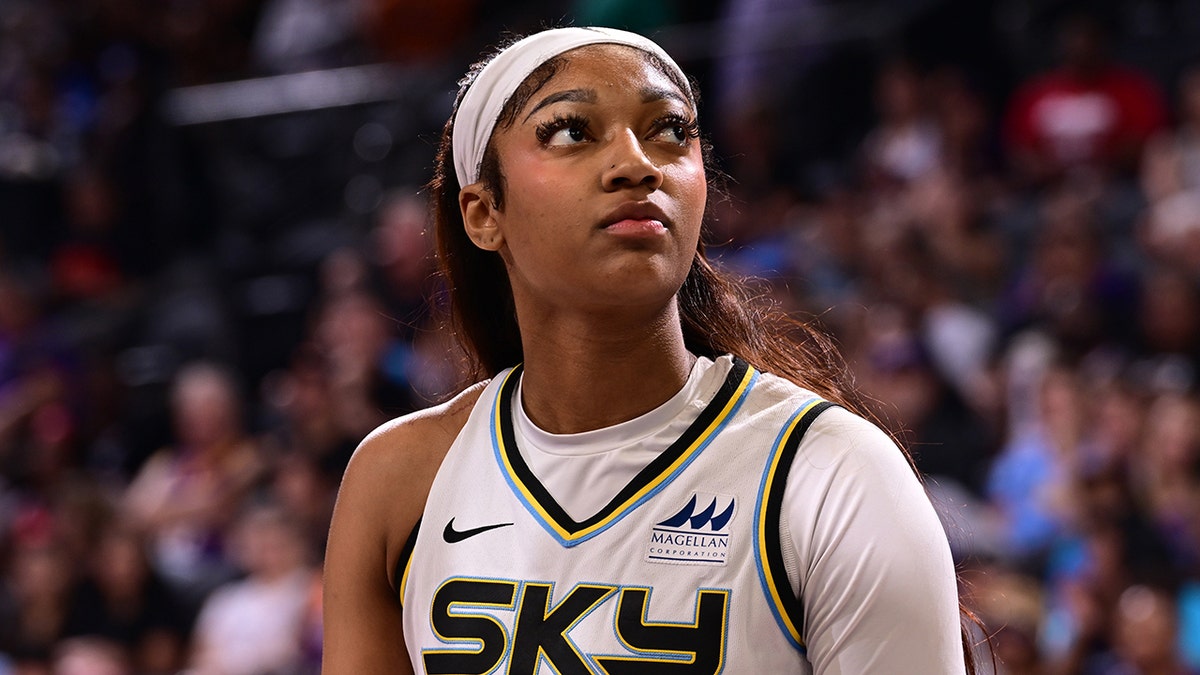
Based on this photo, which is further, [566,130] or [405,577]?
[405,577]

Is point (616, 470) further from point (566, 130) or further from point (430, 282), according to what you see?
point (430, 282)

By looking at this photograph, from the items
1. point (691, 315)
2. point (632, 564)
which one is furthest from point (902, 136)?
point (632, 564)

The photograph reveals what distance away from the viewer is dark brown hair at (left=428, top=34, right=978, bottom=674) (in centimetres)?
202

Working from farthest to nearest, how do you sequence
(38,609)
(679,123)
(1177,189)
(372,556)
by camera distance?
1. (38,609)
2. (1177,189)
3. (372,556)
4. (679,123)

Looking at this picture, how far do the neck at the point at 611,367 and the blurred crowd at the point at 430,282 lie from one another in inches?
70.8

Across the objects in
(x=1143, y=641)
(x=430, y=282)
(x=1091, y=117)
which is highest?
(x=1091, y=117)

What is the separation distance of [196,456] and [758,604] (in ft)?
17.9

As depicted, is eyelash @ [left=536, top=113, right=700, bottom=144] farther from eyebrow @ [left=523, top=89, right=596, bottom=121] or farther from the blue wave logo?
the blue wave logo

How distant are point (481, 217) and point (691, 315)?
0.99 ft

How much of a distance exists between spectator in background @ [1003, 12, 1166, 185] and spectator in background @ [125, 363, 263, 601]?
3.41 m

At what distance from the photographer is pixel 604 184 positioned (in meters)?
1.77

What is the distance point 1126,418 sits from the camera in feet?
15.2

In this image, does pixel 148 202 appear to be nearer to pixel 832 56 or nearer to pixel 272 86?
pixel 272 86

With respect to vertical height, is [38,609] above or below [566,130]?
below
